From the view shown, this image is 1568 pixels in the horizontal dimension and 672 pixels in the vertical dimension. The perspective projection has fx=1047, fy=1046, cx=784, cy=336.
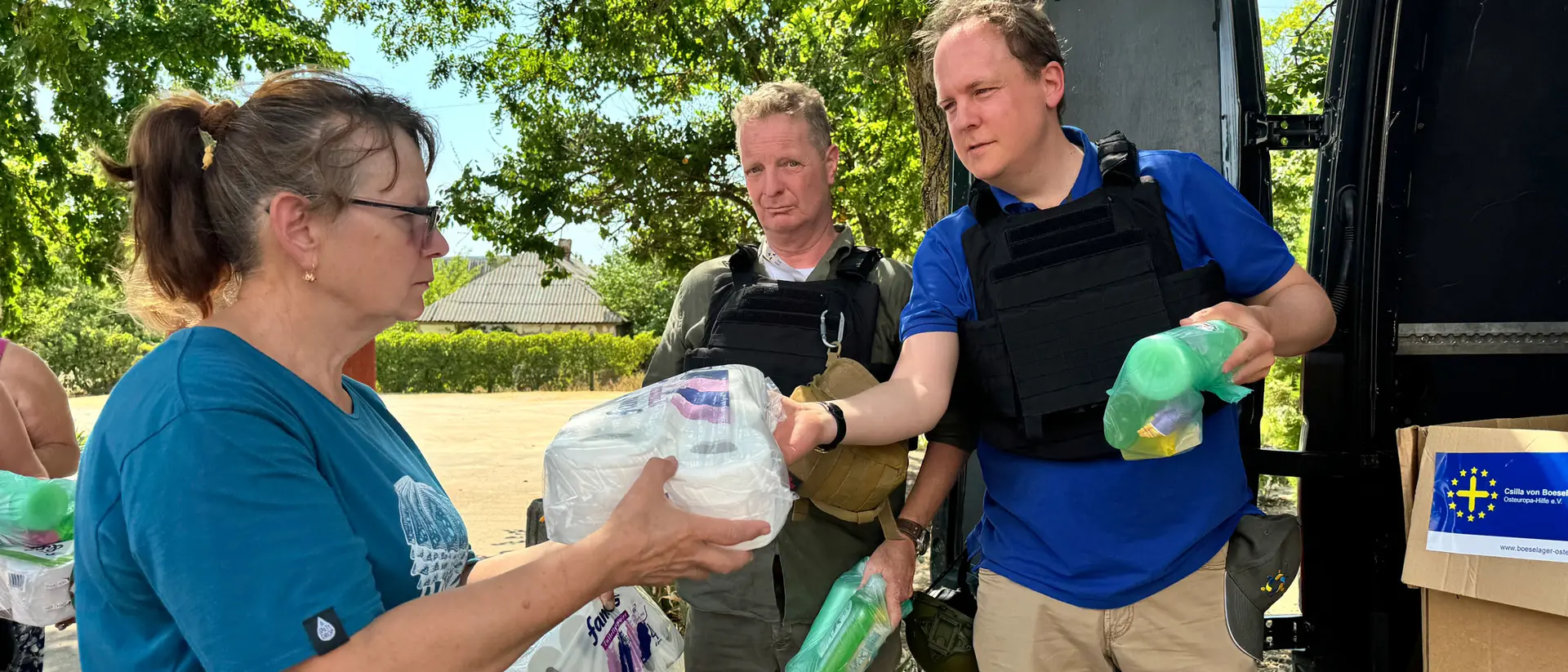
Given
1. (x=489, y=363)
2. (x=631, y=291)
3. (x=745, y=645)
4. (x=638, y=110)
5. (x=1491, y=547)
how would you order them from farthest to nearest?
(x=631, y=291), (x=489, y=363), (x=638, y=110), (x=745, y=645), (x=1491, y=547)

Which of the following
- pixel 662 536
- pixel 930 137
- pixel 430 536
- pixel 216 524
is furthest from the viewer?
pixel 930 137

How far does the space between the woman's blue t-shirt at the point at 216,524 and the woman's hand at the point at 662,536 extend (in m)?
0.34

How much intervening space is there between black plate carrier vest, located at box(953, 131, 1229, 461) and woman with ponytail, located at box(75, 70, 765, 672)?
0.82 meters

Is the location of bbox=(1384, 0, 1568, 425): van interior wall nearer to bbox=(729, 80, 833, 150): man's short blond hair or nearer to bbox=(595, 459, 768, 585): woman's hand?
bbox=(729, 80, 833, 150): man's short blond hair

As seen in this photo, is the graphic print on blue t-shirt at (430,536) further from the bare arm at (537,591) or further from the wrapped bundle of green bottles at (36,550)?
the wrapped bundle of green bottles at (36,550)

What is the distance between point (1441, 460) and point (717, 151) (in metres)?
11.4

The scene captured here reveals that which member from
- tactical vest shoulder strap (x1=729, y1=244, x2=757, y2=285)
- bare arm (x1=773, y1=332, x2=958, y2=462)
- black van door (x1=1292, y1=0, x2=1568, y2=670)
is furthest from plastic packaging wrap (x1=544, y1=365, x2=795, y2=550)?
black van door (x1=1292, y1=0, x2=1568, y2=670)

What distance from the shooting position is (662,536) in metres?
1.56

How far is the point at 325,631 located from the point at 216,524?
185 millimetres

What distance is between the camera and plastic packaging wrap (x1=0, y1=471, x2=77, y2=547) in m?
2.27

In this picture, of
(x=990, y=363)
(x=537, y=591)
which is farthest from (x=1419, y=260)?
(x=537, y=591)

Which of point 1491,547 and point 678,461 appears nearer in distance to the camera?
point 678,461

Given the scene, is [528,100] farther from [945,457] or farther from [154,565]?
[154,565]

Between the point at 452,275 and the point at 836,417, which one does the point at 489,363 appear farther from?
the point at 836,417
